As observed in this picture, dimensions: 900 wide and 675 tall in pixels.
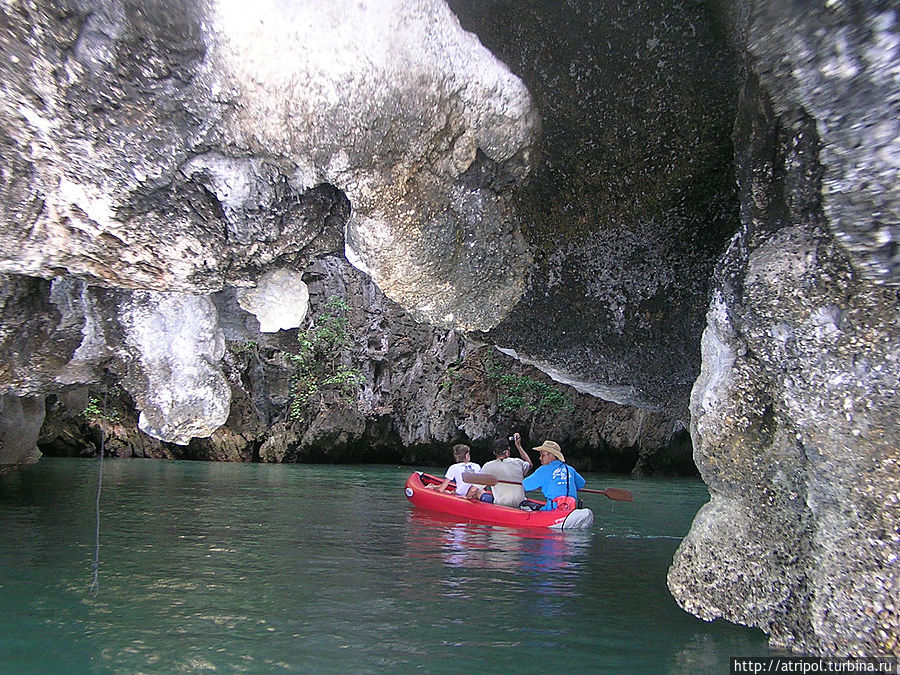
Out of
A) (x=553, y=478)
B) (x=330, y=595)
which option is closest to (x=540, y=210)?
(x=330, y=595)

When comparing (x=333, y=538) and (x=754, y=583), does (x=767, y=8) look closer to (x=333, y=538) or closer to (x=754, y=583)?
(x=754, y=583)

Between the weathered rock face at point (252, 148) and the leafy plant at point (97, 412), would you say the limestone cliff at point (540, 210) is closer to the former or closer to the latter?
the weathered rock face at point (252, 148)

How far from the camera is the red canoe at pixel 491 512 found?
8.20m

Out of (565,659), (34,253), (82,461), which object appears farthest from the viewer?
(82,461)

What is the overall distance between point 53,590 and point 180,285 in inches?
88.8

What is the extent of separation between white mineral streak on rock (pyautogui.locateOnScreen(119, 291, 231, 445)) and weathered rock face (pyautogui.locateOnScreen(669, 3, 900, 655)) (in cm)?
329

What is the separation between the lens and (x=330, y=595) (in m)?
5.00

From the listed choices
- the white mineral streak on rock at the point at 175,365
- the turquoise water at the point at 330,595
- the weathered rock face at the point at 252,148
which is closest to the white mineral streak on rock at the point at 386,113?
the weathered rock face at the point at 252,148

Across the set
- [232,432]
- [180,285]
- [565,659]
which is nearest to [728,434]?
[565,659]

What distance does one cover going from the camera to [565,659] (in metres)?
3.88

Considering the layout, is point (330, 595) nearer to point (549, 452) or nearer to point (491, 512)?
point (491, 512)

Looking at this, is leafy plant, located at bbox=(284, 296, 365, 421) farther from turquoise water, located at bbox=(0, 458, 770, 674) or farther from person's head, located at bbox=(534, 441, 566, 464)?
person's head, located at bbox=(534, 441, 566, 464)

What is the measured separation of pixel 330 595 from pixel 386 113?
318 centimetres

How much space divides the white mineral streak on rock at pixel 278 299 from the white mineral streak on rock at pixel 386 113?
27.5 inches
